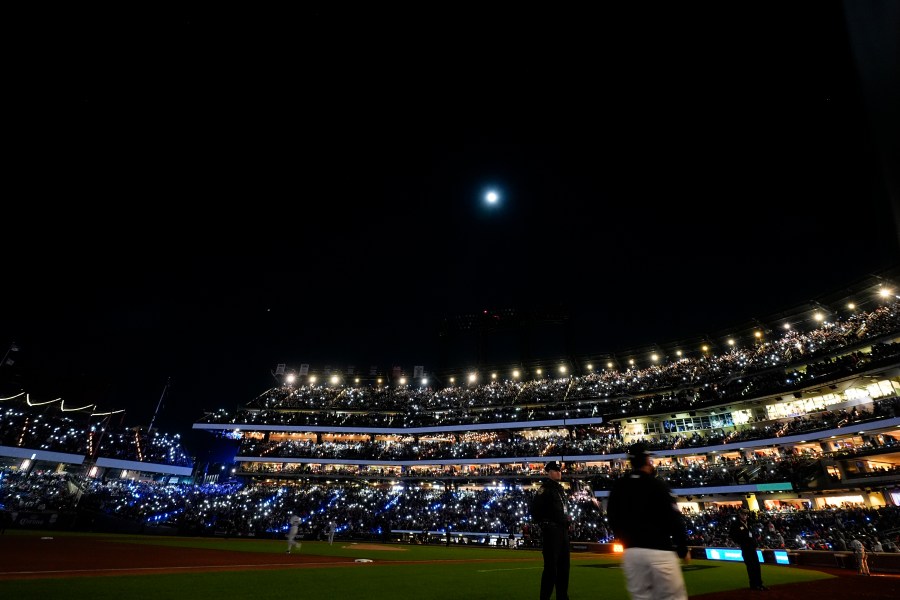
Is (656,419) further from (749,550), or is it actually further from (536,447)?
(749,550)

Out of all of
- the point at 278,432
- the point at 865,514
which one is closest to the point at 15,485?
the point at 278,432

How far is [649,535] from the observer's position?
3410mm

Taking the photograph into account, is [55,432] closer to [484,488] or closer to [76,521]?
[76,521]

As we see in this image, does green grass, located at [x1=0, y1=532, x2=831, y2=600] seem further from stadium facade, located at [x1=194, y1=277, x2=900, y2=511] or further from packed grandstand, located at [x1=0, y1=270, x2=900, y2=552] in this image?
stadium facade, located at [x1=194, y1=277, x2=900, y2=511]

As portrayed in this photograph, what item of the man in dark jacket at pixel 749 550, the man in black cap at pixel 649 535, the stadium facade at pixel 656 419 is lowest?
the man in dark jacket at pixel 749 550

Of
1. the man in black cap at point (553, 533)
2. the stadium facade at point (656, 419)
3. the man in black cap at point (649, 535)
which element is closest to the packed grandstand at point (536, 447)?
the stadium facade at point (656, 419)

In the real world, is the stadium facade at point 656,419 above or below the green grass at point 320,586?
above

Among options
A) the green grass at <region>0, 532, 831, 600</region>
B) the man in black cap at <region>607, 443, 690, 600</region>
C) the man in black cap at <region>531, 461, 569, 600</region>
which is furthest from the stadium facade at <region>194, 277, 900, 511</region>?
the man in black cap at <region>607, 443, 690, 600</region>

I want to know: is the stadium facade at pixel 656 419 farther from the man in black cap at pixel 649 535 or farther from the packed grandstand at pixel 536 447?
the man in black cap at pixel 649 535

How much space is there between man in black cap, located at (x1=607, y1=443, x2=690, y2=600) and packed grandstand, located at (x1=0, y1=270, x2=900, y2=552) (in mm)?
25299

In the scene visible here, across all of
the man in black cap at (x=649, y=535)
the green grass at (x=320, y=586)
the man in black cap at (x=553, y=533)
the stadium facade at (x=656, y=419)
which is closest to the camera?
the man in black cap at (x=649, y=535)

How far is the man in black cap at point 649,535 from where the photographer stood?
326 cm

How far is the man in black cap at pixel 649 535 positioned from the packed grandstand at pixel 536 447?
2530 cm

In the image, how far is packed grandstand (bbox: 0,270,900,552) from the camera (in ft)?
94.1
